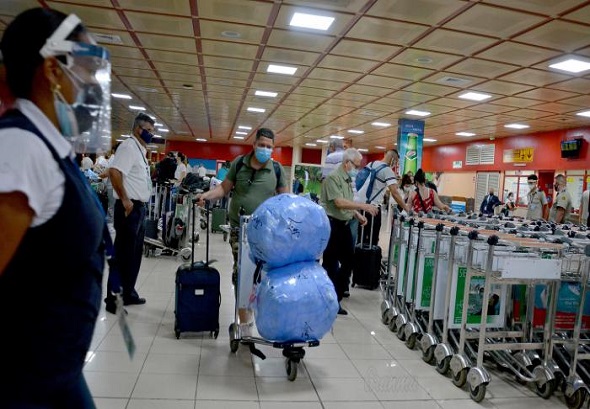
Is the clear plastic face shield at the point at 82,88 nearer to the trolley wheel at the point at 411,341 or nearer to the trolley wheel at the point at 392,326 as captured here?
the trolley wheel at the point at 411,341

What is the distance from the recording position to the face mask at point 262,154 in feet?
11.3

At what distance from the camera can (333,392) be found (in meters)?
2.85

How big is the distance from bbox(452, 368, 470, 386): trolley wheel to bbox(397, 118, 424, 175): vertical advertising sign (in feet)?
29.4

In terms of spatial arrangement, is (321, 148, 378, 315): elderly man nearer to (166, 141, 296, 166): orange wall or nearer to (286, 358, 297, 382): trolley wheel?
(286, 358, 297, 382): trolley wheel

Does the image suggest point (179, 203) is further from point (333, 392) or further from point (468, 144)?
point (468, 144)

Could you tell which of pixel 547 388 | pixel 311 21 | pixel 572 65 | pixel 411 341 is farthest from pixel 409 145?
pixel 547 388

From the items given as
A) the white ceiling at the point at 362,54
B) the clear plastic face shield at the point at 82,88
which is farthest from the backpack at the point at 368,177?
the clear plastic face shield at the point at 82,88

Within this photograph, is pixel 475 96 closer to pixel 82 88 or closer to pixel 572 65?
pixel 572 65

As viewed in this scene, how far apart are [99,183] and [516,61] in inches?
319

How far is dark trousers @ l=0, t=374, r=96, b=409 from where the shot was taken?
960 mm

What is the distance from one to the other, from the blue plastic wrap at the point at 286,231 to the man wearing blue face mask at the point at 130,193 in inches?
64.7

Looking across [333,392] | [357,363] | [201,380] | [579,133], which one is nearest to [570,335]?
[357,363]

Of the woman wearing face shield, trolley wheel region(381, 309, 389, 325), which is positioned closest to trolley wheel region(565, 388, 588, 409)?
trolley wheel region(381, 309, 389, 325)

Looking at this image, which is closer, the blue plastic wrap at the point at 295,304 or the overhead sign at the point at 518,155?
the blue plastic wrap at the point at 295,304
